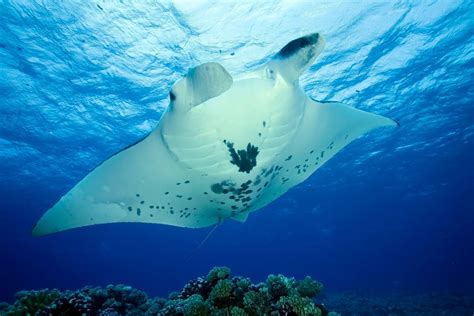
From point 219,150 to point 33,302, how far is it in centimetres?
452

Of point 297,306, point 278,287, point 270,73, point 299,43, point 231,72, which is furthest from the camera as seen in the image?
point 231,72

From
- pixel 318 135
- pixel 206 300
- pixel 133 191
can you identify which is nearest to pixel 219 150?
pixel 133 191

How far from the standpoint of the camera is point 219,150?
11.5 feet

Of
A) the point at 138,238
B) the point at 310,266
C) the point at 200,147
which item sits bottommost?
the point at 200,147

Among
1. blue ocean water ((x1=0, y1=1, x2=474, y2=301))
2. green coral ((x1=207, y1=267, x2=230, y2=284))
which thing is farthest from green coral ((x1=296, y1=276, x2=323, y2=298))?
blue ocean water ((x1=0, y1=1, x2=474, y2=301))

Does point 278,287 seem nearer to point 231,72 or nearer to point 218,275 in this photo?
point 218,275

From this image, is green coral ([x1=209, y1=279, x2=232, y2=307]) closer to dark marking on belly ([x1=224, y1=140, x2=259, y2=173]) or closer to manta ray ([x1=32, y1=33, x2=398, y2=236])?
manta ray ([x1=32, y1=33, x2=398, y2=236])

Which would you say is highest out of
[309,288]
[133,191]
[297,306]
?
[133,191]

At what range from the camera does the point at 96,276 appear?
3856 inches

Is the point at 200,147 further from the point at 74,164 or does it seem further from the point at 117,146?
the point at 74,164

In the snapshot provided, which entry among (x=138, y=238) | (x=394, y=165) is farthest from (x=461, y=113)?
(x=138, y=238)

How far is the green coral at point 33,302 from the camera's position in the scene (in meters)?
4.93

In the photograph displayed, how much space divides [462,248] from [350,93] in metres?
97.3

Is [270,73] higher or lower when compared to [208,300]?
higher
